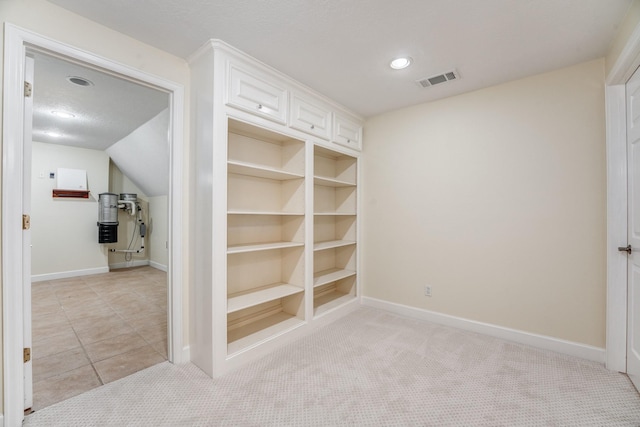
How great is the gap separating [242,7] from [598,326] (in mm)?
3469

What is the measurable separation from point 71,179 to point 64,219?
2.46 ft

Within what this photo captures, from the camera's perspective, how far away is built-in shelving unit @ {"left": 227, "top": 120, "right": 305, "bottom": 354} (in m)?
2.50

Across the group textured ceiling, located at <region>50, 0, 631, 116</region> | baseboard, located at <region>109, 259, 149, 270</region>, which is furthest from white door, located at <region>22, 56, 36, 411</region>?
baseboard, located at <region>109, 259, 149, 270</region>

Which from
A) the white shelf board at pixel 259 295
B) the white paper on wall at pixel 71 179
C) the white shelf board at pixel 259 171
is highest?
the white paper on wall at pixel 71 179

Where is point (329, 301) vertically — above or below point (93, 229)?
below

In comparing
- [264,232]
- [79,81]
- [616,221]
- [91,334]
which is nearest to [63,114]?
[79,81]

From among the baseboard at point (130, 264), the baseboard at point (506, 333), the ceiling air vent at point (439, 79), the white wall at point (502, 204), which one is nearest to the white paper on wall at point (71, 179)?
the baseboard at point (130, 264)

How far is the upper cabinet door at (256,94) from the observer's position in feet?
6.73

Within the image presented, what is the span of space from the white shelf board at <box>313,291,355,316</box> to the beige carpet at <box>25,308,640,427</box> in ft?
2.05

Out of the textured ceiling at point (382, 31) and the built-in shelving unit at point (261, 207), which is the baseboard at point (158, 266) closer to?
the built-in shelving unit at point (261, 207)

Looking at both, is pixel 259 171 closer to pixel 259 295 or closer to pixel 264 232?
pixel 264 232

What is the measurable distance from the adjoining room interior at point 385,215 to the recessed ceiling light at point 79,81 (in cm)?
111

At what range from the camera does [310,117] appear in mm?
2717

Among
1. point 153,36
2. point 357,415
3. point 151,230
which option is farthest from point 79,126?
point 357,415
